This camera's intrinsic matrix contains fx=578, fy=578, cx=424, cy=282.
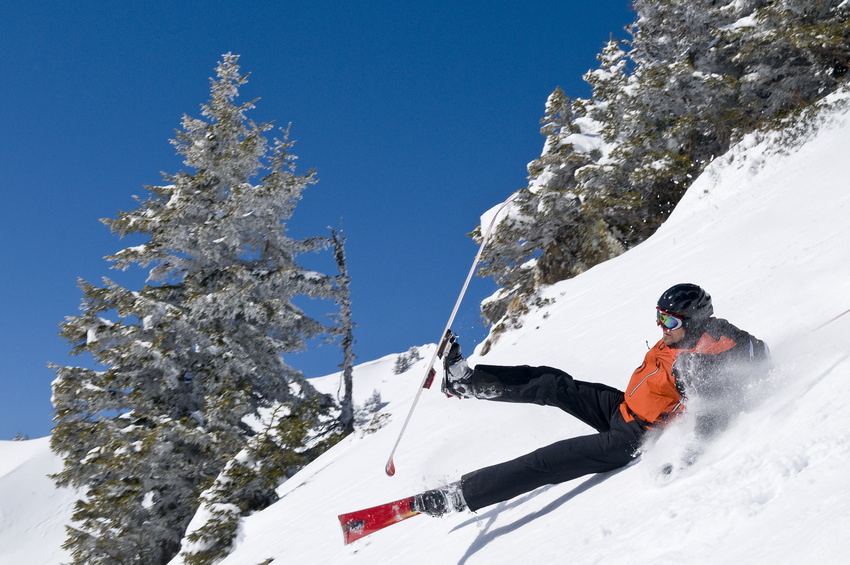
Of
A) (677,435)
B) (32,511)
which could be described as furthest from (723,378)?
(32,511)

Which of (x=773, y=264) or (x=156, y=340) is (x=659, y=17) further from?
(x=156, y=340)

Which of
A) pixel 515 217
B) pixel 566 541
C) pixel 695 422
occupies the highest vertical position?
pixel 515 217

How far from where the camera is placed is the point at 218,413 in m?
15.5

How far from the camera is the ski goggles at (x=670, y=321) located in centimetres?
398

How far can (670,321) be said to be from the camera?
4.00 meters

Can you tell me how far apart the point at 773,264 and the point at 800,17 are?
1232 centimetres

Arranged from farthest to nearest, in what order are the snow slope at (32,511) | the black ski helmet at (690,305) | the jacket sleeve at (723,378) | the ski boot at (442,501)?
the snow slope at (32,511) → the ski boot at (442,501) → the black ski helmet at (690,305) → the jacket sleeve at (723,378)

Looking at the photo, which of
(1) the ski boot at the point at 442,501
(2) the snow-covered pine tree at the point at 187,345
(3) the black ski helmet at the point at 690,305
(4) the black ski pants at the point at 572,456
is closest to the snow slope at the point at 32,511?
(2) the snow-covered pine tree at the point at 187,345

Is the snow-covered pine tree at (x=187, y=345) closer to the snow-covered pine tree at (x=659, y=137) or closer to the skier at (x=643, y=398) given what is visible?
the snow-covered pine tree at (x=659, y=137)

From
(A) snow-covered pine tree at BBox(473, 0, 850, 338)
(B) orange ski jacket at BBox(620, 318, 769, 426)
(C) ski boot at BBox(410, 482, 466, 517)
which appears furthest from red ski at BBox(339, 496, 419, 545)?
(A) snow-covered pine tree at BBox(473, 0, 850, 338)

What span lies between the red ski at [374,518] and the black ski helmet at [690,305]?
2.61m

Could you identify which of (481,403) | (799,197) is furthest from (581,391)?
(799,197)

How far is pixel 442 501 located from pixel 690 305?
2289 millimetres

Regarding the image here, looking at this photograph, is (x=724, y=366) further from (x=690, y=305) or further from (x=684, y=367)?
(x=690, y=305)
